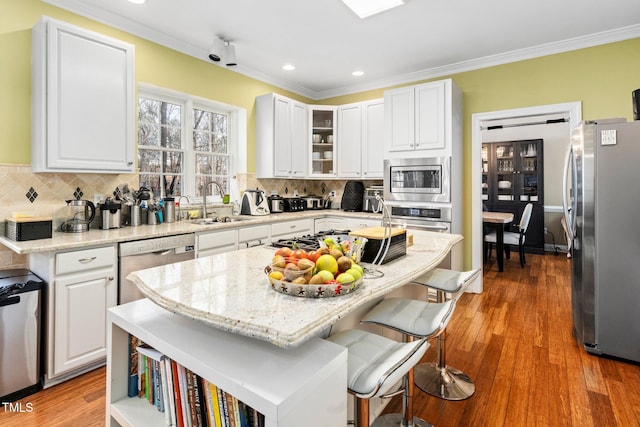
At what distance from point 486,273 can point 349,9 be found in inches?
166

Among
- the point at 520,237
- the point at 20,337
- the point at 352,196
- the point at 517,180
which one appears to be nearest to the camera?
the point at 20,337

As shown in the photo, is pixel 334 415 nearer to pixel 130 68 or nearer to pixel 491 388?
pixel 491 388

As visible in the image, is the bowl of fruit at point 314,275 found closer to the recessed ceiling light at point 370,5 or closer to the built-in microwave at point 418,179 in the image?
the recessed ceiling light at point 370,5

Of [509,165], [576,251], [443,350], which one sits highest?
[509,165]

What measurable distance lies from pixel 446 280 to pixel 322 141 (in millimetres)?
3379

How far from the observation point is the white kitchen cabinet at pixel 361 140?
14.9 ft

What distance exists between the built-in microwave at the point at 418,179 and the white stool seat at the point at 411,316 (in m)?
2.29

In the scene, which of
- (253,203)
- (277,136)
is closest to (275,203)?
(253,203)

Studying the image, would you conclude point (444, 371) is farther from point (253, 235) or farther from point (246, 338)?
point (253, 235)

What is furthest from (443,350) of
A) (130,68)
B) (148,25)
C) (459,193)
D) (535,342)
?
(148,25)

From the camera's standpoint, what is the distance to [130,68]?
9.25 feet

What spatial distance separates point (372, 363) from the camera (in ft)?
4.11

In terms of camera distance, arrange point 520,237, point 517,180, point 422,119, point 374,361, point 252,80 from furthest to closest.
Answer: point 517,180 < point 520,237 < point 252,80 < point 422,119 < point 374,361

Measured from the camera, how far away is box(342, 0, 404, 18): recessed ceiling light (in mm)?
2652
